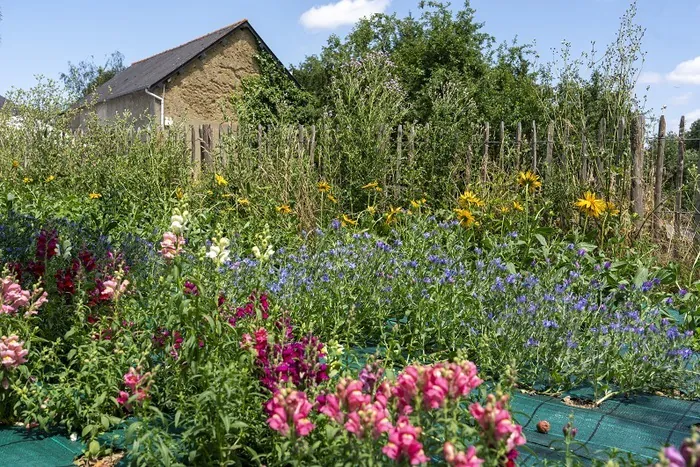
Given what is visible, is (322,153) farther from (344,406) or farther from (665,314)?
(344,406)

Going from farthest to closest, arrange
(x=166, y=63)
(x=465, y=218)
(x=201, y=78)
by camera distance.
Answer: (x=166, y=63) < (x=201, y=78) < (x=465, y=218)

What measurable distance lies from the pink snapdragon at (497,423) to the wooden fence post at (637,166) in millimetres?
5189

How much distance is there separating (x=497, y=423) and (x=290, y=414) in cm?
52

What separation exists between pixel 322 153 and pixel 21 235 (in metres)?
4.17

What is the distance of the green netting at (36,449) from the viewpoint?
2406 mm

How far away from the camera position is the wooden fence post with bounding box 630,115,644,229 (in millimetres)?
6242

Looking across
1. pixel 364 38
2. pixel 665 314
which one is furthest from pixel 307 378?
pixel 364 38

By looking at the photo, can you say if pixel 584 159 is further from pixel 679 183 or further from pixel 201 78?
pixel 201 78

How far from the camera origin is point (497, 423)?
1515 mm

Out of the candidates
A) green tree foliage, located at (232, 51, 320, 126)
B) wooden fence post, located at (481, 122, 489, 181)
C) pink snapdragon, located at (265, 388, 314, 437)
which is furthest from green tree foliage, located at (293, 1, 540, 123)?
pink snapdragon, located at (265, 388, 314, 437)

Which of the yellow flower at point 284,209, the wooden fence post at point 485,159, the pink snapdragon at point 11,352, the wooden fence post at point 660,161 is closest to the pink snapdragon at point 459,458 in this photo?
the pink snapdragon at point 11,352

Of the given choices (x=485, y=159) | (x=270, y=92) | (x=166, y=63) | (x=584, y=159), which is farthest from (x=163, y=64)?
(x=584, y=159)

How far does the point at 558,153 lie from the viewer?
6801 mm

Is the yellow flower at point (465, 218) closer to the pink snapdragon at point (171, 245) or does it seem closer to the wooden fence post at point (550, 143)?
the wooden fence post at point (550, 143)
